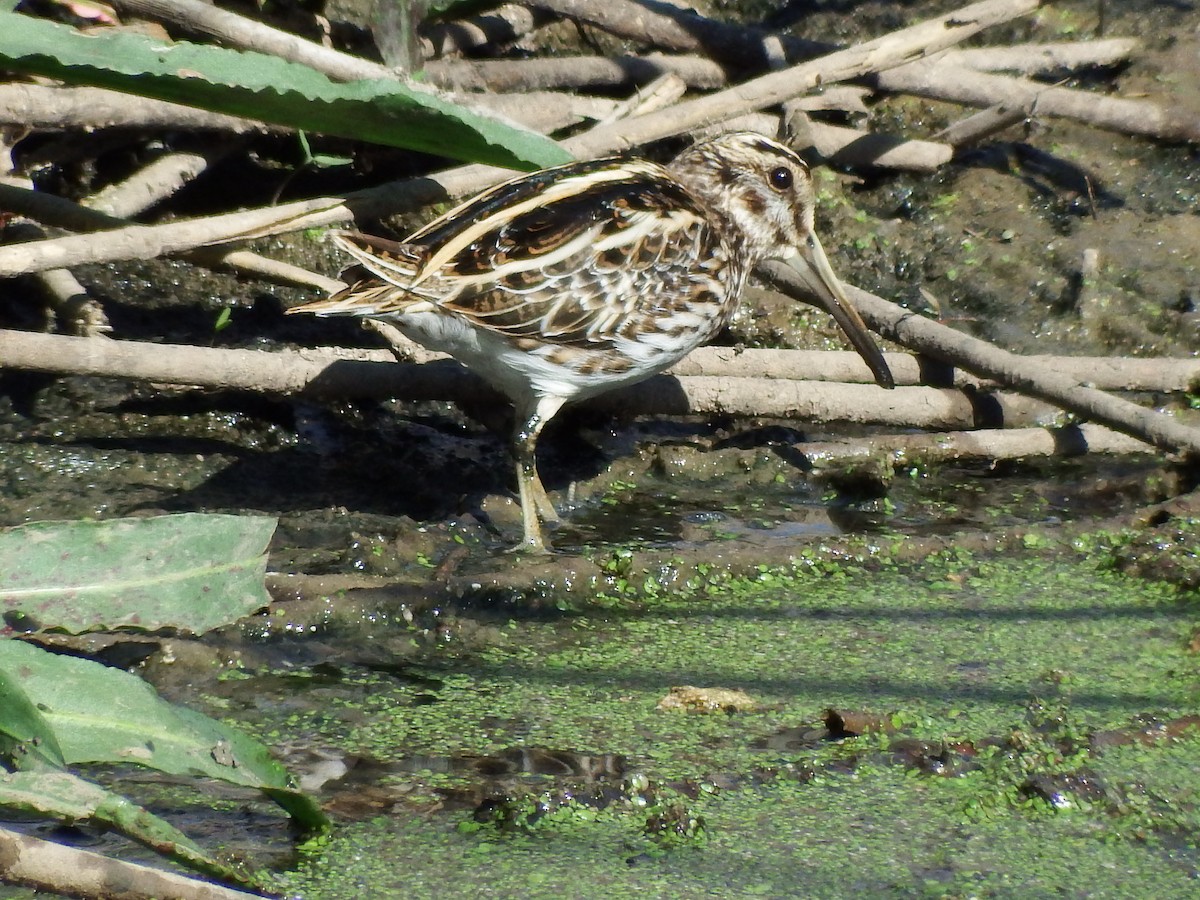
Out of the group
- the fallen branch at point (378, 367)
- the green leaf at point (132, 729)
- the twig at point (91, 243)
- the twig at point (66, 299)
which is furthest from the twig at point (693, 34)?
the green leaf at point (132, 729)

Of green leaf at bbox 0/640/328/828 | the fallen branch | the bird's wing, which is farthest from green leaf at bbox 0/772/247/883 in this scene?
the fallen branch

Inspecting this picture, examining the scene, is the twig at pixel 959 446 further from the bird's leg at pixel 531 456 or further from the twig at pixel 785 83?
A: the twig at pixel 785 83

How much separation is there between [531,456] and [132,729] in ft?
6.59

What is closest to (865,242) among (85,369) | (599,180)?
(599,180)

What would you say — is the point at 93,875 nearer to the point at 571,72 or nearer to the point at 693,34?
the point at 571,72

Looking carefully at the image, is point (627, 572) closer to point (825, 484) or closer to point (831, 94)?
point (825, 484)

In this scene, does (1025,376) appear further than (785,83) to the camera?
No

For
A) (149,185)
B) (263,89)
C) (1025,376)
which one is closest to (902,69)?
(1025,376)

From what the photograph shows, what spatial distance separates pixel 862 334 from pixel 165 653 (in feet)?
8.58

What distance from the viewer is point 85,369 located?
4160mm

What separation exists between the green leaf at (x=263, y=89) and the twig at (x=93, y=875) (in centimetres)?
211

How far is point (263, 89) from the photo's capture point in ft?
12.6

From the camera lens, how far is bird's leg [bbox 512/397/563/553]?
4.32 metres

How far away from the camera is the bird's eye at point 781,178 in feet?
16.4
